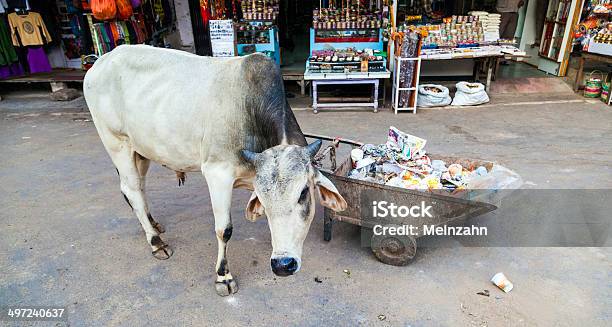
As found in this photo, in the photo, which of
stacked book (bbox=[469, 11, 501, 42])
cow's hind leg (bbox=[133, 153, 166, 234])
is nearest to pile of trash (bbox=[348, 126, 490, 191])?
cow's hind leg (bbox=[133, 153, 166, 234])

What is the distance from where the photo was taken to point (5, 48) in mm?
8289

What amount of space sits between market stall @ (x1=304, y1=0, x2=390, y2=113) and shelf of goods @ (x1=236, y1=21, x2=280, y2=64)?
34.5 inches

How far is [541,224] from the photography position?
3633 mm

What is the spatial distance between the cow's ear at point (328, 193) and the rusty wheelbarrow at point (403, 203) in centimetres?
58

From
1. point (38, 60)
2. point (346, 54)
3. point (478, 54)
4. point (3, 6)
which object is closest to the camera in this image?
point (478, 54)

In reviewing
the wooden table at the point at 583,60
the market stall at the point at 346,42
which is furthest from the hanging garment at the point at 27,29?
the wooden table at the point at 583,60

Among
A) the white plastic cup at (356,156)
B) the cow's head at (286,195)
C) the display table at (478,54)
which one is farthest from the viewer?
the display table at (478,54)

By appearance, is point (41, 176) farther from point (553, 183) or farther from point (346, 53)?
point (553, 183)

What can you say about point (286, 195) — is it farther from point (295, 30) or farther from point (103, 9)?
point (295, 30)

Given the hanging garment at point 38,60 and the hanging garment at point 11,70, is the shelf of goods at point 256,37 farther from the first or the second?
the hanging garment at point 11,70

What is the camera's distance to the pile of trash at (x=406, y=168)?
325cm

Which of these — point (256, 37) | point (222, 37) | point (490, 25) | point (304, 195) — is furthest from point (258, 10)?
point (304, 195)

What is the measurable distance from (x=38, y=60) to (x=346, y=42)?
23.5ft

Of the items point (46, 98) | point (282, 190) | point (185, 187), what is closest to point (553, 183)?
point (282, 190)
